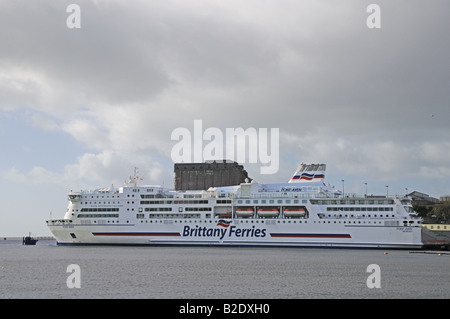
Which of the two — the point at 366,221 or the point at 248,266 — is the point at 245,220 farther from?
the point at 248,266

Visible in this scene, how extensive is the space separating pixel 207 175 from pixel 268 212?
32088mm

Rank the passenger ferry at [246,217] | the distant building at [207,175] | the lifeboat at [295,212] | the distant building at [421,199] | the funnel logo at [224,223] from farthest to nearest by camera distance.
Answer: the distant building at [421,199] < the distant building at [207,175] < the funnel logo at [224,223] < the lifeboat at [295,212] < the passenger ferry at [246,217]

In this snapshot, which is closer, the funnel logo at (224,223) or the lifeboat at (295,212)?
the lifeboat at (295,212)

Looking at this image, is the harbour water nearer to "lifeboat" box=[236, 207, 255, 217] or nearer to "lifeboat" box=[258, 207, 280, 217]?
"lifeboat" box=[258, 207, 280, 217]

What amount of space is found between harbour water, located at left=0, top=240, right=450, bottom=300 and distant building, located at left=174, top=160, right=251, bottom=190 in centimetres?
4575

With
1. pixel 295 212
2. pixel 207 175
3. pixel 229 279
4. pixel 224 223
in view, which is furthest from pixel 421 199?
pixel 229 279

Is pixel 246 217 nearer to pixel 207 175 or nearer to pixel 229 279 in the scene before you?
pixel 207 175

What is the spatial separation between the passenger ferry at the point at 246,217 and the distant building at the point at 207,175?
23.9 m

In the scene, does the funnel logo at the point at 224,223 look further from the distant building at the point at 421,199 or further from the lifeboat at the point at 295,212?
the distant building at the point at 421,199

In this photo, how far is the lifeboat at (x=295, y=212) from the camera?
61375mm

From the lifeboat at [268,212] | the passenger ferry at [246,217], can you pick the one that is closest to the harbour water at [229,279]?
the passenger ferry at [246,217]
